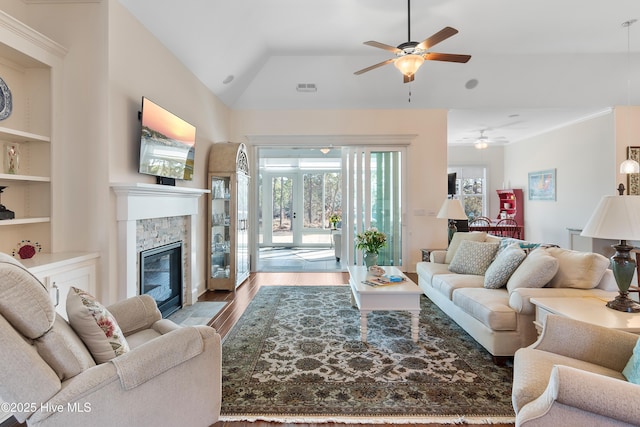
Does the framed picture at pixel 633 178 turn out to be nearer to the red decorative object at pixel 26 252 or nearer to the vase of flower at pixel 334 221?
the vase of flower at pixel 334 221

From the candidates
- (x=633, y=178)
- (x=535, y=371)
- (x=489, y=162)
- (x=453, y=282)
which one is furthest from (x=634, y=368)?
(x=489, y=162)

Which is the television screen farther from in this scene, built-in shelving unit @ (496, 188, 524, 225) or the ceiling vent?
built-in shelving unit @ (496, 188, 524, 225)

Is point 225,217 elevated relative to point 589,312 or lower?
elevated

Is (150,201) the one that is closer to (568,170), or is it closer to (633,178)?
(633,178)

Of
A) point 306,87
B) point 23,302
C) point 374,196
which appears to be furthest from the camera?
point 374,196

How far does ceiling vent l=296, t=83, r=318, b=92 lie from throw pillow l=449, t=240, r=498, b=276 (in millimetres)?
3547

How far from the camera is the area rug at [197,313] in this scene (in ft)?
11.5

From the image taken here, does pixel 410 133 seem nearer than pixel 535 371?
No

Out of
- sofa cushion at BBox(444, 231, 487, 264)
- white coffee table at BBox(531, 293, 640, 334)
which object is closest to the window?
sofa cushion at BBox(444, 231, 487, 264)

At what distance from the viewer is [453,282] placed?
11.1 ft

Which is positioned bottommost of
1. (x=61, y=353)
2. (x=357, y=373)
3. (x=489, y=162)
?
(x=357, y=373)

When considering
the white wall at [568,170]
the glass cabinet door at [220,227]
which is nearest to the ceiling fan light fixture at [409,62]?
the glass cabinet door at [220,227]

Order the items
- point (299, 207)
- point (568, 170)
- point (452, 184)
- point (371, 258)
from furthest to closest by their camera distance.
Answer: point (299, 207) < point (452, 184) < point (568, 170) < point (371, 258)

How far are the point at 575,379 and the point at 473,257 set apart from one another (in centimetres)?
265
